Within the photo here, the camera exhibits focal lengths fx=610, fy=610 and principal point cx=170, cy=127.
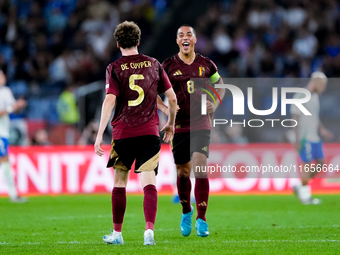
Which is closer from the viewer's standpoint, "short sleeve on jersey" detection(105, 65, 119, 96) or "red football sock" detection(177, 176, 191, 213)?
"short sleeve on jersey" detection(105, 65, 119, 96)

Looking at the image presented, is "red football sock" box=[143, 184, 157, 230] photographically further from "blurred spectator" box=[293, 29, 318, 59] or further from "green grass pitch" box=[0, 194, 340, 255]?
"blurred spectator" box=[293, 29, 318, 59]

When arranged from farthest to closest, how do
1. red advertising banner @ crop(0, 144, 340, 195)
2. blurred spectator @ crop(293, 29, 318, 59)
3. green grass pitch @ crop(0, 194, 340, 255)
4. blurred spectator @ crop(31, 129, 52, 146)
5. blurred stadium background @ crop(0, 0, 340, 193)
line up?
1. blurred spectator @ crop(293, 29, 318, 59)
2. blurred stadium background @ crop(0, 0, 340, 193)
3. blurred spectator @ crop(31, 129, 52, 146)
4. red advertising banner @ crop(0, 144, 340, 195)
5. green grass pitch @ crop(0, 194, 340, 255)

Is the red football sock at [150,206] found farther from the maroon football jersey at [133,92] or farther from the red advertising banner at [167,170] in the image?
the red advertising banner at [167,170]

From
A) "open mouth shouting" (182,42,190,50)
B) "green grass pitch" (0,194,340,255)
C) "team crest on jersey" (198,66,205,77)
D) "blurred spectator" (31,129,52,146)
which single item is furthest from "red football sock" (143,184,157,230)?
"blurred spectator" (31,129,52,146)

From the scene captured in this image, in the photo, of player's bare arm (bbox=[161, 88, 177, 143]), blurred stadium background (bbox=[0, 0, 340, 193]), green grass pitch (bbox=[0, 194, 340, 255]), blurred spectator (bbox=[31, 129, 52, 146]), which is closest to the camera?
green grass pitch (bbox=[0, 194, 340, 255])

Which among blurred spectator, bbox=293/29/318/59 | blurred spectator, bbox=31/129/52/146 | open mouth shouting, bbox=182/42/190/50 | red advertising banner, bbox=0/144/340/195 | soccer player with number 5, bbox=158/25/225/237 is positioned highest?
blurred spectator, bbox=293/29/318/59

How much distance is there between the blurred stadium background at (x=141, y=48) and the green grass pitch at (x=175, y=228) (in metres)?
3.41

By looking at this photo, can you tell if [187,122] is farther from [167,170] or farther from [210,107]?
[167,170]

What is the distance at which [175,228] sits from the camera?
25.4ft

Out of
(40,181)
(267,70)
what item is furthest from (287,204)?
(267,70)

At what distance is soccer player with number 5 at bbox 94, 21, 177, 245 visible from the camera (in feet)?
19.4

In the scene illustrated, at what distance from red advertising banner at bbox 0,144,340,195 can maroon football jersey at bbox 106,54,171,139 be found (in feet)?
24.9

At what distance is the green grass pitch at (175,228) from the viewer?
5.82 meters

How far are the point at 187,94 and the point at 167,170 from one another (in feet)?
21.5
